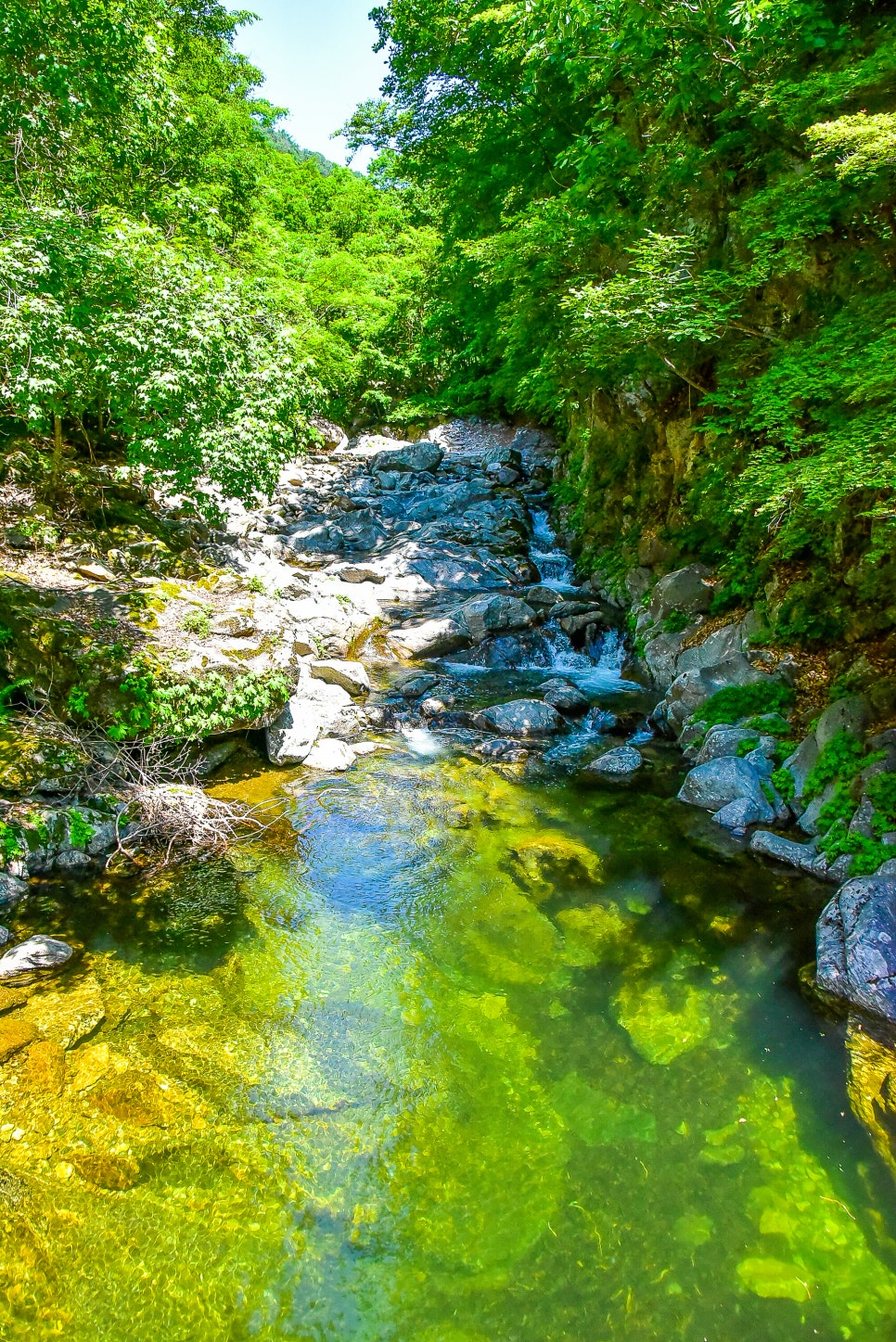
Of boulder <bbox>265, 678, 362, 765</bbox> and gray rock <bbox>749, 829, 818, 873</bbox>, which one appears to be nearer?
gray rock <bbox>749, 829, 818, 873</bbox>

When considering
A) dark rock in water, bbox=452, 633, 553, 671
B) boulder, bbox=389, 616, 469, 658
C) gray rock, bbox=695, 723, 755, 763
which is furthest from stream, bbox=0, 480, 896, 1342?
boulder, bbox=389, 616, 469, 658

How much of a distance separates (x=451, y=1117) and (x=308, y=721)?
531 centimetres

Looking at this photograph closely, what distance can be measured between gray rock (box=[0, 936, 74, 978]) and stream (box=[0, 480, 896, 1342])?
191 millimetres

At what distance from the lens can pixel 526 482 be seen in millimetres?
20672

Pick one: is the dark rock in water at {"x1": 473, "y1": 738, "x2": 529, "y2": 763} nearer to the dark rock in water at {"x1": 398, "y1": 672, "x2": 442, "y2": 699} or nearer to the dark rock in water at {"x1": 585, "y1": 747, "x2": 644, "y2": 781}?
the dark rock in water at {"x1": 585, "y1": 747, "x2": 644, "y2": 781}

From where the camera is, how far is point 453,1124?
3844 millimetres

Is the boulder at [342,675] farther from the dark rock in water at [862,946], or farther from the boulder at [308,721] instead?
the dark rock in water at [862,946]

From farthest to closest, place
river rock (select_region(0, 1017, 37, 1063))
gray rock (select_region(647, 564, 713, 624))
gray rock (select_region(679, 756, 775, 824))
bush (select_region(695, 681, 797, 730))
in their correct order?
1. gray rock (select_region(647, 564, 713, 624))
2. bush (select_region(695, 681, 797, 730))
3. gray rock (select_region(679, 756, 775, 824))
4. river rock (select_region(0, 1017, 37, 1063))

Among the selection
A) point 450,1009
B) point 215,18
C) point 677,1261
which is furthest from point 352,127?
point 677,1261

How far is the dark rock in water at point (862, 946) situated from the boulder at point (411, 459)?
1945cm

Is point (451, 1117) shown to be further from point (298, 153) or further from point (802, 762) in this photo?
point (298, 153)

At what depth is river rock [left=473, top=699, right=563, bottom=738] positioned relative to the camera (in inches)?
360

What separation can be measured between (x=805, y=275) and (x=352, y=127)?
15894 millimetres

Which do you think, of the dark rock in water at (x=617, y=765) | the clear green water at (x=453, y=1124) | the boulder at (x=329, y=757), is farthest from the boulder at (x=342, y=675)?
the clear green water at (x=453, y=1124)
